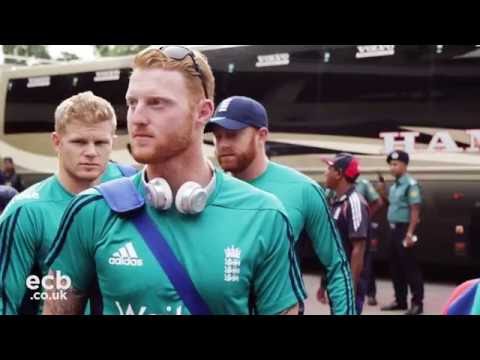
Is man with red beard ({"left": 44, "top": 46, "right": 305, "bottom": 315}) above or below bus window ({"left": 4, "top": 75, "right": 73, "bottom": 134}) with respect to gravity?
below

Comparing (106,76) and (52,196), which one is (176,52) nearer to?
(52,196)

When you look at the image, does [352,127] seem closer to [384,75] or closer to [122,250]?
[384,75]

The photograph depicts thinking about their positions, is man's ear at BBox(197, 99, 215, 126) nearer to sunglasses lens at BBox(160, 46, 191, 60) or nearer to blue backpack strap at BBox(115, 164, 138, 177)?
sunglasses lens at BBox(160, 46, 191, 60)

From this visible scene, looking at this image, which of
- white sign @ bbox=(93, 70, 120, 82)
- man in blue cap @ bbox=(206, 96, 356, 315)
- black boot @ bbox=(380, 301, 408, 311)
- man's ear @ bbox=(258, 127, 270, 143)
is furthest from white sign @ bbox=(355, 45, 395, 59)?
black boot @ bbox=(380, 301, 408, 311)

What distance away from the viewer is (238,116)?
11.2 feet

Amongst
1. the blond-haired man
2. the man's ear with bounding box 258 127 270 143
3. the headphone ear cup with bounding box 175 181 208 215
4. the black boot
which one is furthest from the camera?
the black boot

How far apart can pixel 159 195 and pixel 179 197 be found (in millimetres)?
47

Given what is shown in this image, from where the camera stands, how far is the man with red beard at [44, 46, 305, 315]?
2.24 meters

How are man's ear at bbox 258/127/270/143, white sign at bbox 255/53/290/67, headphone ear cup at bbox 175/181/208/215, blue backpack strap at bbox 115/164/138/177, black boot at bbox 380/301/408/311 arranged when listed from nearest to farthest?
headphone ear cup at bbox 175/181/208/215, blue backpack strap at bbox 115/164/138/177, man's ear at bbox 258/127/270/143, black boot at bbox 380/301/408/311, white sign at bbox 255/53/290/67

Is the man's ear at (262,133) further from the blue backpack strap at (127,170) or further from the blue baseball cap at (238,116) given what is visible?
the blue backpack strap at (127,170)

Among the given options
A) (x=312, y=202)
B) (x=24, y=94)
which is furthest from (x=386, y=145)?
(x=312, y=202)

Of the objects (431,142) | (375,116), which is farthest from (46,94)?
(431,142)

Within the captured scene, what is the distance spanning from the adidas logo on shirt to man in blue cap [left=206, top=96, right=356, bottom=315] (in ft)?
3.52
